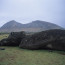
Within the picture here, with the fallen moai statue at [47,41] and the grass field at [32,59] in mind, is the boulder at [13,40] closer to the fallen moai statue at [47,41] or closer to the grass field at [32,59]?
the fallen moai statue at [47,41]

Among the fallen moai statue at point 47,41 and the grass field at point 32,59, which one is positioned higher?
the fallen moai statue at point 47,41

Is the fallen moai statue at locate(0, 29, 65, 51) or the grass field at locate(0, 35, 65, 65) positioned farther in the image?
the fallen moai statue at locate(0, 29, 65, 51)

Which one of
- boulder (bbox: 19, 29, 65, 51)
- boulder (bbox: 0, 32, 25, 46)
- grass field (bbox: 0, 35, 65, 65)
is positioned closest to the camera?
grass field (bbox: 0, 35, 65, 65)

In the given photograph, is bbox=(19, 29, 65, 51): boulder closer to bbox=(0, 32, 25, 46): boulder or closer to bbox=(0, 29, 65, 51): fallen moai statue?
bbox=(0, 29, 65, 51): fallen moai statue

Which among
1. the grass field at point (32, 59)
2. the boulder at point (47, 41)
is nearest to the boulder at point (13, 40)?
the boulder at point (47, 41)

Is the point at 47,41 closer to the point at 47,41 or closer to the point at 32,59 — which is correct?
the point at 47,41

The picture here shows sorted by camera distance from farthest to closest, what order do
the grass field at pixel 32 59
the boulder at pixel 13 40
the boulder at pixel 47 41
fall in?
the boulder at pixel 13 40 → the boulder at pixel 47 41 → the grass field at pixel 32 59

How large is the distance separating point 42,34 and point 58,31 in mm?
2390

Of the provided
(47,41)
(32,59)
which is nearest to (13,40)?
(47,41)

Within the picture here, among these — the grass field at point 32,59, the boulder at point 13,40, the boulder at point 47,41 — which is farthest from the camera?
the boulder at point 13,40

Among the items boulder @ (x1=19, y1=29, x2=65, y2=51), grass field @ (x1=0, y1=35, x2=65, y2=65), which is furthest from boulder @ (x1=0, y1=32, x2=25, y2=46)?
grass field @ (x1=0, y1=35, x2=65, y2=65)

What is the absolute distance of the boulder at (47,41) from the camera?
14.5 m

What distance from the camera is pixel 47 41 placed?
14.9 metres

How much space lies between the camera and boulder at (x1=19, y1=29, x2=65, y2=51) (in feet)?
47.6
